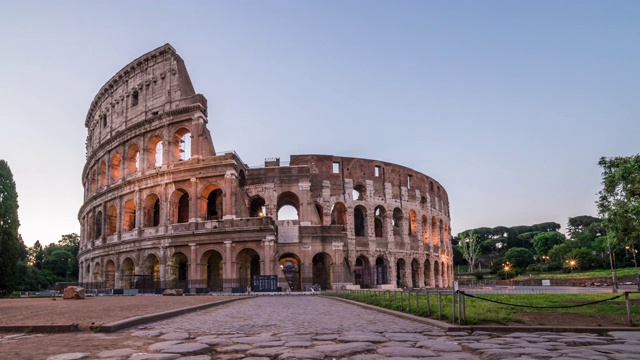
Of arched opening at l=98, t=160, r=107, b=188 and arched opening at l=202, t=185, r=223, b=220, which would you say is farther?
arched opening at l=98, t=160, r=107, b=188

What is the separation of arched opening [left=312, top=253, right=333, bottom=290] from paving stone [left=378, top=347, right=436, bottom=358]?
29.3 meters

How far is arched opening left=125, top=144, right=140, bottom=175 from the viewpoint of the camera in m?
37.4

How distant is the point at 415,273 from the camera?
44406 mm

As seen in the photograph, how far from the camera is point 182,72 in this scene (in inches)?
1416

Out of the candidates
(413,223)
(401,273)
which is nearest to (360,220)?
(413,223)

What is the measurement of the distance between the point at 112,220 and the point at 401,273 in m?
25.7

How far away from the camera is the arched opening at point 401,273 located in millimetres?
41481

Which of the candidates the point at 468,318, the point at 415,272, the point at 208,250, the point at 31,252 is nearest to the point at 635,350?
the point at 468,318

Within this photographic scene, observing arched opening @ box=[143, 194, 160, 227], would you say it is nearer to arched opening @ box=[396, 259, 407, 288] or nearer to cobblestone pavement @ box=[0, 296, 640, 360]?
arched opening @ box=[396, 259, 407, 288]

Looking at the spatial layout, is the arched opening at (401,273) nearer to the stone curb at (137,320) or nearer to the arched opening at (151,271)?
the arched opening at (151,271)

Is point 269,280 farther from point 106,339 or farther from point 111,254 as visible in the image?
point 106,339

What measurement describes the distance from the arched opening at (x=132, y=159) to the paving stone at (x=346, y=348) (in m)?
35.3

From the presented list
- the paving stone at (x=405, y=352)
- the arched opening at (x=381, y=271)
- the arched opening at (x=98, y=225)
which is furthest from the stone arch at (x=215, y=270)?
the paving stone at (x=405, y=352)

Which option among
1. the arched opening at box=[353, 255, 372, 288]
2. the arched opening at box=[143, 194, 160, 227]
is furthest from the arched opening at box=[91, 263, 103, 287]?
the arched opening at box=[353, 255, 372, 288]
